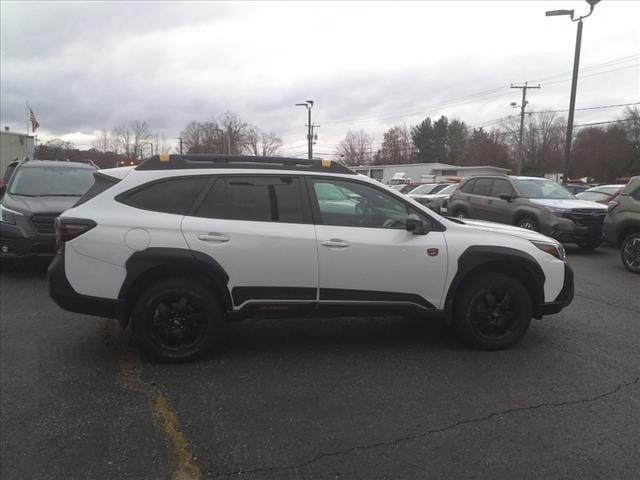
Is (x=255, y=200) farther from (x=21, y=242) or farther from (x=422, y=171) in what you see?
(x=422, y=171)

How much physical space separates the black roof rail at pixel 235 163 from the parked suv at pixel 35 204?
3891 mm

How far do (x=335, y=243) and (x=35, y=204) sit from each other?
5794mm

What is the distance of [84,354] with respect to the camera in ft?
13.9

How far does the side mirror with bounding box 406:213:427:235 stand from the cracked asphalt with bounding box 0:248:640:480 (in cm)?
113

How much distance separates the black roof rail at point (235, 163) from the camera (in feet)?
13.6

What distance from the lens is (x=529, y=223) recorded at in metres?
10.5

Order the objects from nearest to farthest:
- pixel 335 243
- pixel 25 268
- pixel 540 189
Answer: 1. pixel 335 243
2. pixel 25 268
3. pixel 540 189

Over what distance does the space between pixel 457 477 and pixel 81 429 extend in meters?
2.33

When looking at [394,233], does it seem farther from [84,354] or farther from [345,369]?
[84,354]

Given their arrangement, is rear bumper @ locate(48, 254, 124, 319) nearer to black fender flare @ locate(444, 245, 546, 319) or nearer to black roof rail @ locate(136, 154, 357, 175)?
black roof rail @ locate(136, 154, 357, 175)

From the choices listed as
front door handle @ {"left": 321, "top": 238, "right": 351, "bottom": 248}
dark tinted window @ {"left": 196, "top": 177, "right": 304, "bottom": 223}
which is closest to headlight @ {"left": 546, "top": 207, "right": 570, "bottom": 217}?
front door handle @ {"left": 321, "top": 238, "right": 351, "bottom": 248}

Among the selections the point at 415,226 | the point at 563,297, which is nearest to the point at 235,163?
the point at 415,226

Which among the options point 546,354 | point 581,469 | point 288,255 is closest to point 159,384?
point 288,255

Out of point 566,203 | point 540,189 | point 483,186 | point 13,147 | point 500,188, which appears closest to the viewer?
point 566,203
